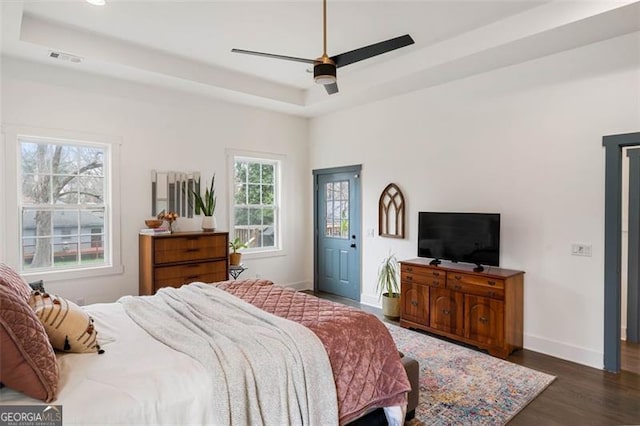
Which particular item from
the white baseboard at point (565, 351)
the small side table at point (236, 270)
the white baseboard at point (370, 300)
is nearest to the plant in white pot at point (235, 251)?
the small side table at point (236, 270)

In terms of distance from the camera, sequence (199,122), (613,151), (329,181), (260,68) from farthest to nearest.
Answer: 1. (329,181)
2. (199,122)
3. (260,68)
4. (613,151)

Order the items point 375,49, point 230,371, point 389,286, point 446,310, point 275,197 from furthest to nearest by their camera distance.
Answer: point 275,197 → point 389,286 → point 446,310 → point 375,49 → point 230,371

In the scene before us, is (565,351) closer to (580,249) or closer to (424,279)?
(580,249)

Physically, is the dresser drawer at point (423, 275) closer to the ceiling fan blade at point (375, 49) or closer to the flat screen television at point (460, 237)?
the flat screen television at point (460, 237)

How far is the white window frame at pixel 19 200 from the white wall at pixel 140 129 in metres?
0.05

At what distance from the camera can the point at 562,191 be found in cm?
361

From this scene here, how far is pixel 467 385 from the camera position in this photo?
301 cm

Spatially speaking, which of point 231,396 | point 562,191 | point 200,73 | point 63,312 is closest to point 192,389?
point 231,396

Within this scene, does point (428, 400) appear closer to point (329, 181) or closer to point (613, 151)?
point (613, 151)

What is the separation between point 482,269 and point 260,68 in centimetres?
357

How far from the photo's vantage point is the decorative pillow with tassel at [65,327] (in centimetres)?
183

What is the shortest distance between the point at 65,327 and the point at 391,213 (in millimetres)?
4078

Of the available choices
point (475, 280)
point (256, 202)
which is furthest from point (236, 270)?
point (475, 280)

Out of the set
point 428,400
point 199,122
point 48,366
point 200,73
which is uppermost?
point 200,73
